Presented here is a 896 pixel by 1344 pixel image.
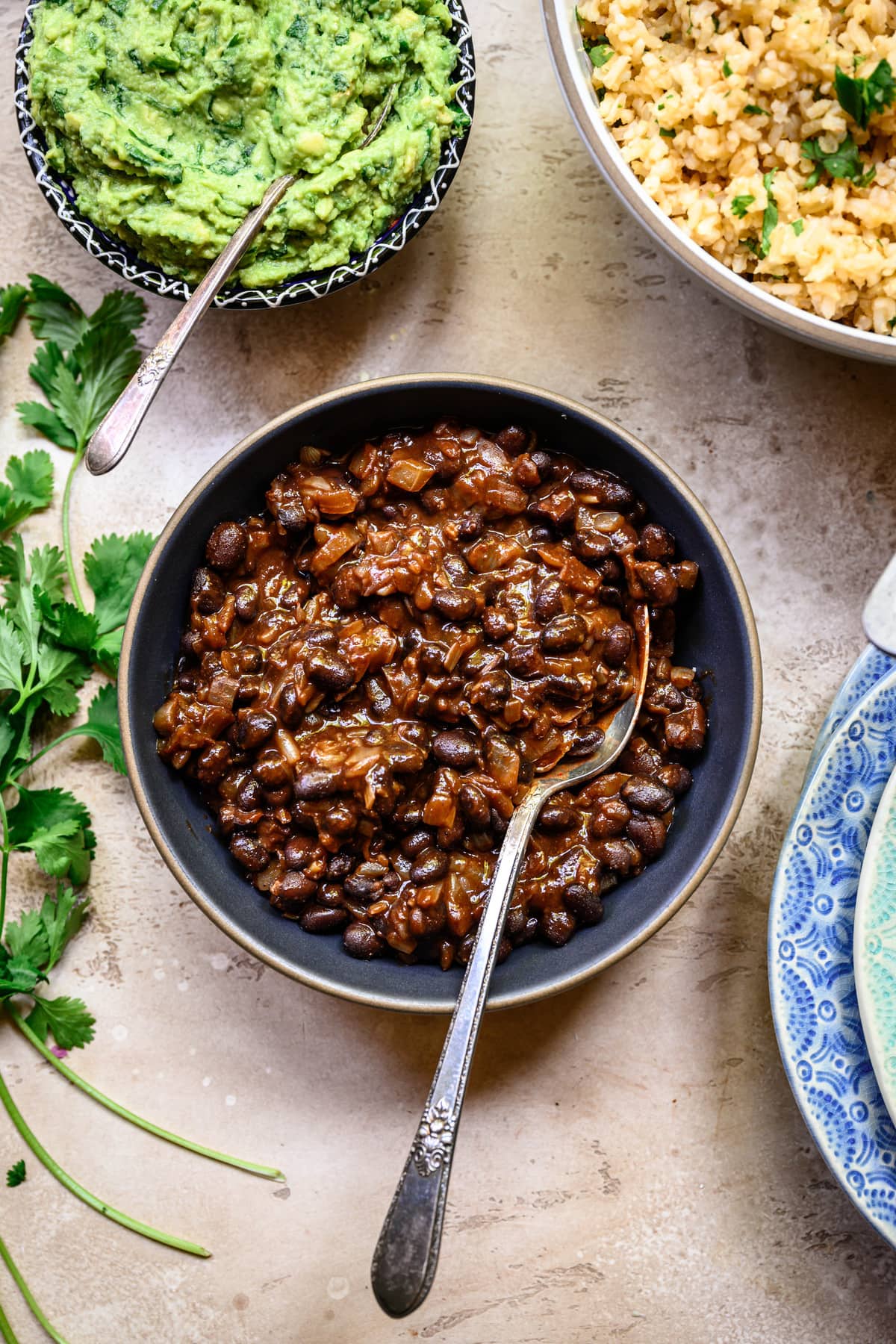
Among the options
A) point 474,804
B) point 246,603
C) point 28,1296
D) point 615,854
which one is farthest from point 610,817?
point 28,1296

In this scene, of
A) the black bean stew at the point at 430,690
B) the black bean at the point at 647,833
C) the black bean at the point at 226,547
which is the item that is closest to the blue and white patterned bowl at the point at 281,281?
the black bean stew at the point at 430,690

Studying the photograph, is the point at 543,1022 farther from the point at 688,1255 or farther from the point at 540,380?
the point at 540,380

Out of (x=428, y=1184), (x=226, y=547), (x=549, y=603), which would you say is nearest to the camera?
(x=428, y=1184)

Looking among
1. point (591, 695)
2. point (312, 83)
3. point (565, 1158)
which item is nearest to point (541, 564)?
point (591, 695)

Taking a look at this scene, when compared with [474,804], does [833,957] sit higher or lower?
lower

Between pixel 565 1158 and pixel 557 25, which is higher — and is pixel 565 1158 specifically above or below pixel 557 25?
below

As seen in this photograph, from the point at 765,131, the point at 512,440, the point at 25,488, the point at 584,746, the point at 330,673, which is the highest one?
the point at 765,131

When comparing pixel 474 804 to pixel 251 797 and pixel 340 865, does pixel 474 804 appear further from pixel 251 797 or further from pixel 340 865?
pixel 251 797
